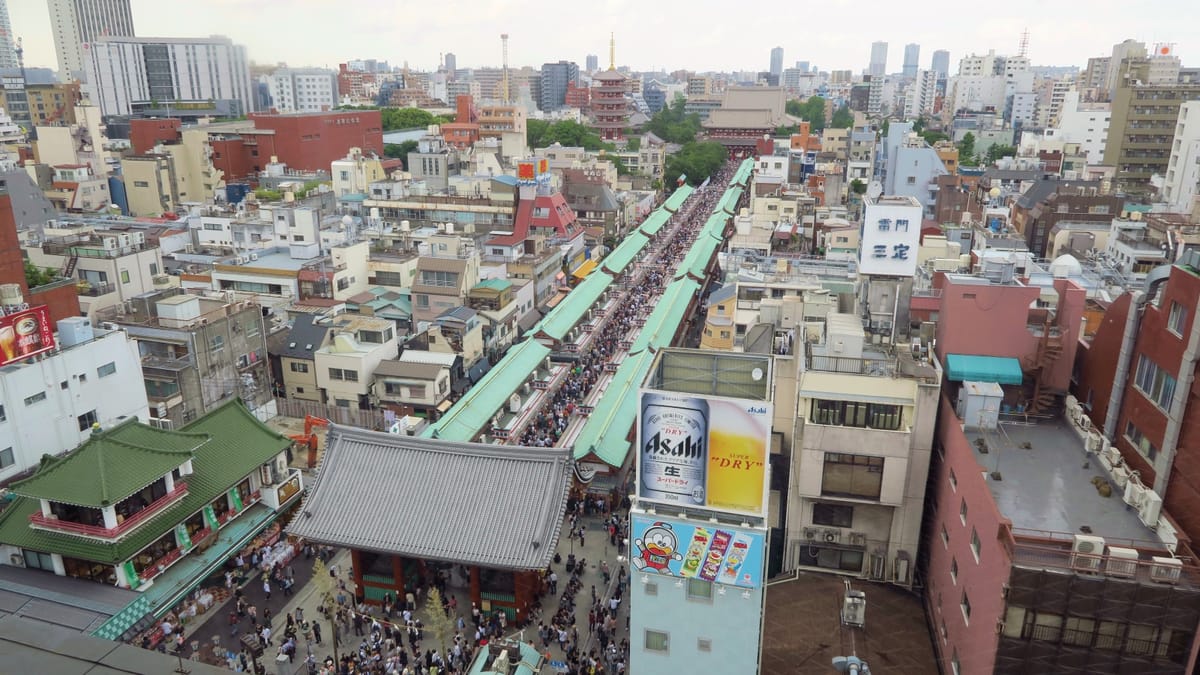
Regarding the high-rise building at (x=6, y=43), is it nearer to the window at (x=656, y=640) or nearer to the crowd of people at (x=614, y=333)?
the crowd of people at (x=614, y=333)

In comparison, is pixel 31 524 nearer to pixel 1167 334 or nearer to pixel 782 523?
pixel 782 523

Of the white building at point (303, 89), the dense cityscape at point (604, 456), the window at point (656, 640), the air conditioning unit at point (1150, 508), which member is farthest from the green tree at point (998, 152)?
the white building at point (303, 89)

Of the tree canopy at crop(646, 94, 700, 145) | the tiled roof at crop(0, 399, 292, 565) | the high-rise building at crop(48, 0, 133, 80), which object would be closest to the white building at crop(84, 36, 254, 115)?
the high-rise building at crop(48, 0, 133, 80)

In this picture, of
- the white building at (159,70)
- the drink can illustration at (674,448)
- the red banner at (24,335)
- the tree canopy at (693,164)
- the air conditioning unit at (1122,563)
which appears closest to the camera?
the air conditioning unit at (1122,563)

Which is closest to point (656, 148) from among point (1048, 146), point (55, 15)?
point (1048, 146)

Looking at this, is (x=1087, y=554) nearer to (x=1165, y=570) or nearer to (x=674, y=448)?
(x=1165, y=570)

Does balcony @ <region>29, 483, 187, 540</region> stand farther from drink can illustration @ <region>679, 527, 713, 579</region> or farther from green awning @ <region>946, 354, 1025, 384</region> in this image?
green awning @ <region>946, 354, 1025, 384</region>
